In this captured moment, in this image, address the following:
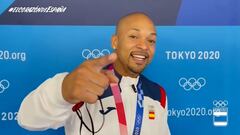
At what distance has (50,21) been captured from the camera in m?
2.49

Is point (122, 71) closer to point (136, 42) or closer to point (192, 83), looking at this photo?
point (136, 42)

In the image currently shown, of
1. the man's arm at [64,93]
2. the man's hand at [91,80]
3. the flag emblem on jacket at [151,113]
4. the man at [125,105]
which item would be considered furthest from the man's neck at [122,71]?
the man's hand at [91,80]

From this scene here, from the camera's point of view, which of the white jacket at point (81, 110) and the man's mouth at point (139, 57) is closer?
the white jacket at point (81, 110)

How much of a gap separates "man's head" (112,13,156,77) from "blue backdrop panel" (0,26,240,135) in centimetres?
67

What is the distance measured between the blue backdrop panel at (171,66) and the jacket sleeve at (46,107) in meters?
0.96

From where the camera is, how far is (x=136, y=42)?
182cm

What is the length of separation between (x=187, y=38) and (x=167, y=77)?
0.28 m

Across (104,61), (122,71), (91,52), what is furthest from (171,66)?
(104,61)

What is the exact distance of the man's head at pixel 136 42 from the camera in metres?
1.81

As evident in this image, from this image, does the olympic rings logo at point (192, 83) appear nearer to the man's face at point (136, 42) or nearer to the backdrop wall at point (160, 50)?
the backdrop wall at point (160, 50)

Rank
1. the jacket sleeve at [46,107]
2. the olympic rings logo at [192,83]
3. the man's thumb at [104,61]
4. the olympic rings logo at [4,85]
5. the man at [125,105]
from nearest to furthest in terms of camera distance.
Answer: the man's thumb at [104,61]
the jacket sleeve at [46,107]
the man at [125,105]
the olympic rings logo at [4,85]
the olympic rings logo at [192,83]

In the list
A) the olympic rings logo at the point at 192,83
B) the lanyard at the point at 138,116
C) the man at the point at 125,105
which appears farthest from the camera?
the olympic rings logo at the point at 192,83

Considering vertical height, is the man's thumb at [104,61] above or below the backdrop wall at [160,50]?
below

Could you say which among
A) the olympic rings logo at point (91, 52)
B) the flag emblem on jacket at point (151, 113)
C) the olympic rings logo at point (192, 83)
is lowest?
the flag emblem on jacket at point (151, 113)
